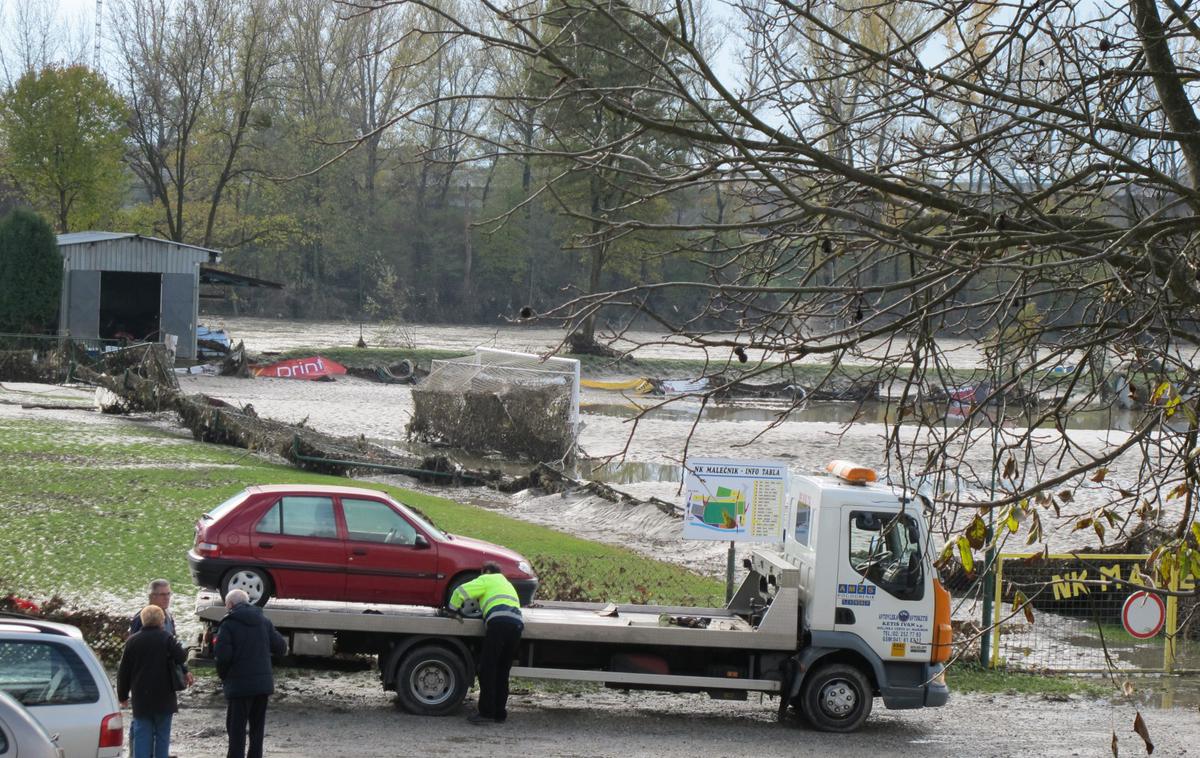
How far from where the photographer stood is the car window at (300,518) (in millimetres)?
13117

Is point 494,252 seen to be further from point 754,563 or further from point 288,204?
point 754,563

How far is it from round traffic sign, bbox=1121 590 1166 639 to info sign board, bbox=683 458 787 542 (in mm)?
4634

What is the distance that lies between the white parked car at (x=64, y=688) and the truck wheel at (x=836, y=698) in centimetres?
656

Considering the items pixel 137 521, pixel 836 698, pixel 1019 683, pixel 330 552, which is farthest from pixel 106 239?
pixel 836 698

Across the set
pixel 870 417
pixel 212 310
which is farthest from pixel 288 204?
pixel 870 417

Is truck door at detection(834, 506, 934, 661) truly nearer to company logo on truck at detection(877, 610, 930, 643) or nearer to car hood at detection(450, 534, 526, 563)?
company logo on truck at detection(877, 610, 930, 643)

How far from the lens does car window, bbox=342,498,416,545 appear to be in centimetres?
1324

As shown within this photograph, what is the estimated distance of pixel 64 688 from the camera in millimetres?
→ 8766

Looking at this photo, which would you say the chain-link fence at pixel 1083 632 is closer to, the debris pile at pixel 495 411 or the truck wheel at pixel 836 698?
the truck wheel at pixel 836 698

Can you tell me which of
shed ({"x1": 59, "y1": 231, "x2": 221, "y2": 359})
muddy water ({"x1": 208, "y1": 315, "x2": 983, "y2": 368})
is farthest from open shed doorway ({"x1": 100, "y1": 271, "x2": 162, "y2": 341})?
muddy water ({"x1": 208, "y1": 315, "x2": 983, "y2": 368})

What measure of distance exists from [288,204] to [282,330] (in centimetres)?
1350

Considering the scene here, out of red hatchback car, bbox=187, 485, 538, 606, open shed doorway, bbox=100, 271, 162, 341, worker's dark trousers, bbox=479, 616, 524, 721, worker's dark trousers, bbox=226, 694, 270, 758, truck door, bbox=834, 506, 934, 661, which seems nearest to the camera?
worker's dark trousers, bbox=226, 694, 270, 758

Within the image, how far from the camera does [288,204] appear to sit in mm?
86188

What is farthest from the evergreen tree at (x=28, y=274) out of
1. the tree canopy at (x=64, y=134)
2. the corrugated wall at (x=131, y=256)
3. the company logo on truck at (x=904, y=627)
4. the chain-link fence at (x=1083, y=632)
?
the company logo on truck at (x=904, y=627)
